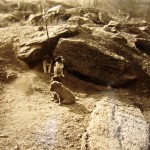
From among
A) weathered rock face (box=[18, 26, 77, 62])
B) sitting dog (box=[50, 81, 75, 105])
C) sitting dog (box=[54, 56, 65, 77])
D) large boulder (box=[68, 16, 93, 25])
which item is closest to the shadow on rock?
sitting dog (box=[50, 81, 75, 105])

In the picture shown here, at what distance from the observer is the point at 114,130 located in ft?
18.7

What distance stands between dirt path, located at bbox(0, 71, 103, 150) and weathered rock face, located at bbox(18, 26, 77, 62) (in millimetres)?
1110

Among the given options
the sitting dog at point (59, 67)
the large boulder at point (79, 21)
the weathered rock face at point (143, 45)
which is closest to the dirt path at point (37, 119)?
the sitting dog at point (59, 67)

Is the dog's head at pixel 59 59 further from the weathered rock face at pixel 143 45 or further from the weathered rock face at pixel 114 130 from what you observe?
the weathered rock face at pixel 143 45

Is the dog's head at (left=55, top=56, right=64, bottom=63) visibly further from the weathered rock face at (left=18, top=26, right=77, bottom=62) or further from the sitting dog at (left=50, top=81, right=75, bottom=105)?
the sitting dog at (left=50, top=81, right=75, bottom=105)

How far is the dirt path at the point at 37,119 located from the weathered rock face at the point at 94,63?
115 centimetres

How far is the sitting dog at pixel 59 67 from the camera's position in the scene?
847cm

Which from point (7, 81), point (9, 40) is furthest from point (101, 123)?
point (9, 40)

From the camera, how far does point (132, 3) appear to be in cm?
1789

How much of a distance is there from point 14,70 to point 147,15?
10.9 metres

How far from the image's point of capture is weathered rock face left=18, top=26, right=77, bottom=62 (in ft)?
29.6

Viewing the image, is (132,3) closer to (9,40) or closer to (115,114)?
(9,40)

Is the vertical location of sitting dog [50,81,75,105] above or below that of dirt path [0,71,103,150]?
above

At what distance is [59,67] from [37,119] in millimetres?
2571
